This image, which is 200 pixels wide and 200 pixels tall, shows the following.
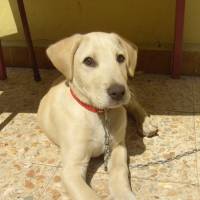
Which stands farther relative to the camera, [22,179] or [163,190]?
[22,179]

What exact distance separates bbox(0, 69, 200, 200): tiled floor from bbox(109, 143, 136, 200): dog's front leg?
0.06m

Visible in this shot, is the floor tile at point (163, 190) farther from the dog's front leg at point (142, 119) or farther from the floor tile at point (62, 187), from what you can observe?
the dog's front leg at point (142, 119)

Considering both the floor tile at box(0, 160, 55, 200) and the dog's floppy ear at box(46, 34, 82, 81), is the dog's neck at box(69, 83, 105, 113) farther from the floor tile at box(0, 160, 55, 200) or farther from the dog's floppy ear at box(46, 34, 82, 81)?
the floor tile at box(0, 160, 55, 200)

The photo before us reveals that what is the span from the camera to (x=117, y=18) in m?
2.65

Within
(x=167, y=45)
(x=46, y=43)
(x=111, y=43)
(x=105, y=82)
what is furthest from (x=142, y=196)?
(x=46, y=43)

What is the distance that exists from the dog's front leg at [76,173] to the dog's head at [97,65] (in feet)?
0.76

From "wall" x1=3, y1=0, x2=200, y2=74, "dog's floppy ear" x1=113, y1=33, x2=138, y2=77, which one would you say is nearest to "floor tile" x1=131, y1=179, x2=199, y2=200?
"dog's floppy ear" x1=113, y1=33, x2=138, y2=77

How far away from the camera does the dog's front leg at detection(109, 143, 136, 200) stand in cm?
164

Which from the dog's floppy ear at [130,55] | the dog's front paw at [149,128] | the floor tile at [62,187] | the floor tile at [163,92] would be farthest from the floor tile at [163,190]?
the floor tile at [163,92]

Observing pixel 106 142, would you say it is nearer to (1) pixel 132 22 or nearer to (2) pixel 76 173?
(2) pixel 76 173

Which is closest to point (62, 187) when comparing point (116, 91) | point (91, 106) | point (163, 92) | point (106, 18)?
point (91, 106)

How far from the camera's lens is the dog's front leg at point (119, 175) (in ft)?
5.38

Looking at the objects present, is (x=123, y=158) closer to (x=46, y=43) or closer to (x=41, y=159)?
(x=41, y=159)

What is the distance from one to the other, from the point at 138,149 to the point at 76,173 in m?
→ 0.41
